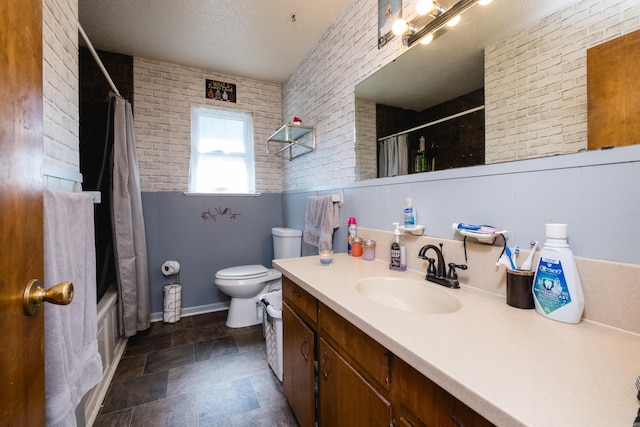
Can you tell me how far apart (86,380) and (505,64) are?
190cm

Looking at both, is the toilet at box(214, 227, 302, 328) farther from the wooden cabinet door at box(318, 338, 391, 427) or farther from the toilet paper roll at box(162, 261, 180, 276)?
the wooden cabinet door at box(318, 338, 391, 427)

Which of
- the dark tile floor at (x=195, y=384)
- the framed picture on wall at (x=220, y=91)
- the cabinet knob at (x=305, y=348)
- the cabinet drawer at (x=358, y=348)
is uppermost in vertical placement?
the framed picture on wall at (x=220, y=91)

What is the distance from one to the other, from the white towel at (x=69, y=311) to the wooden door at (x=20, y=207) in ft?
0.66

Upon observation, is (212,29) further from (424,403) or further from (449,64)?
(424,403)

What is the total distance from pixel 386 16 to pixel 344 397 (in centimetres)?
191

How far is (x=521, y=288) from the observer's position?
82 cm

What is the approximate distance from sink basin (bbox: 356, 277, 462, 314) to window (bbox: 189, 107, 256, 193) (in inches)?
88.2

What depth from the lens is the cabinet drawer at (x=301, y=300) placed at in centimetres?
113

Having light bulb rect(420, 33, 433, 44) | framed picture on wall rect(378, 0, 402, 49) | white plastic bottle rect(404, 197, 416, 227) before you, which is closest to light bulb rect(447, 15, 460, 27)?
light bulb rect(420, 33, 433, 44)

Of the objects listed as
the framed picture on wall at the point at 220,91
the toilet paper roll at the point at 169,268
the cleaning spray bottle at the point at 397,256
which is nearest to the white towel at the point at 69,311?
the cleaning spray bottle at the point at 397,256

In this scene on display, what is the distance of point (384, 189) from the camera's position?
1.53m

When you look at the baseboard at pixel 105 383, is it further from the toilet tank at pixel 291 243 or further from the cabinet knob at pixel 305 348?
the toilet tank at pixel 291 243

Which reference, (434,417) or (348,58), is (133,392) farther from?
(348,58)

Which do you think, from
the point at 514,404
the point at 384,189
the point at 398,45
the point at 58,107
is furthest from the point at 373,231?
the point at 58,107
